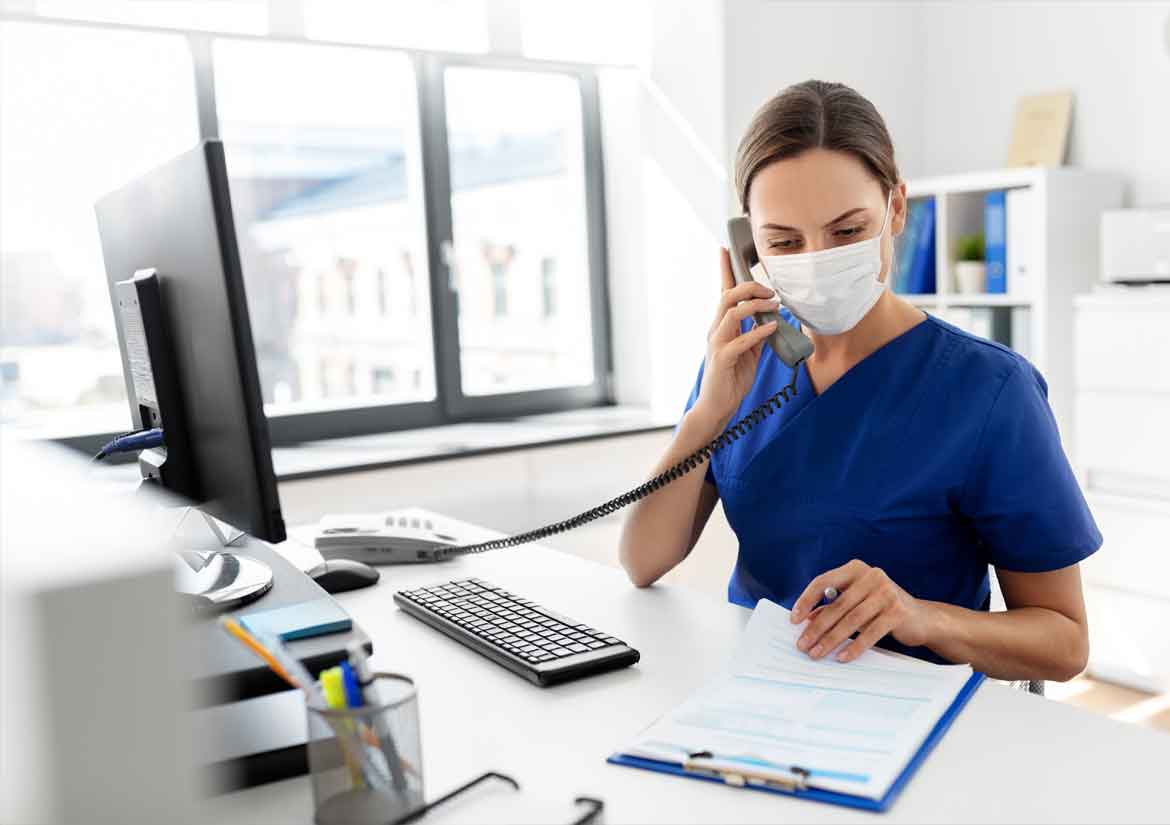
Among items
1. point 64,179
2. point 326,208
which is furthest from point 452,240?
point 64,179

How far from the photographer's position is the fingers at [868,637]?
1.05 meters

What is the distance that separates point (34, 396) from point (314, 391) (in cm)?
70

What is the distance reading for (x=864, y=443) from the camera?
4.39 ft

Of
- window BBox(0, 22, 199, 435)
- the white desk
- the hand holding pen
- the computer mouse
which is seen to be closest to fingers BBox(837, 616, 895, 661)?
the hand holding pen

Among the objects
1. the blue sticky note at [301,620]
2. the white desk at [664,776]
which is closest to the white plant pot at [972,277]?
the white desk at [664,776]

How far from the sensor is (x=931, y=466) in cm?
129

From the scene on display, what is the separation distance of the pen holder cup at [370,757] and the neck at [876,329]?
84 centimetres

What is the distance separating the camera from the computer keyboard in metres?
1.09

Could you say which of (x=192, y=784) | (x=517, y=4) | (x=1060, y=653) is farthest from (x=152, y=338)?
(x=517, y=4)

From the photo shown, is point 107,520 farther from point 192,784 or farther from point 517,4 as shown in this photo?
point 517,4

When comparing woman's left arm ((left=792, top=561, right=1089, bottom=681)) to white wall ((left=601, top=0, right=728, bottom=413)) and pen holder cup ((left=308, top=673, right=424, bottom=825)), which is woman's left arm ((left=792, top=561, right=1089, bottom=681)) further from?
white wall ((left=601, top=0, right=728, bottom=413))

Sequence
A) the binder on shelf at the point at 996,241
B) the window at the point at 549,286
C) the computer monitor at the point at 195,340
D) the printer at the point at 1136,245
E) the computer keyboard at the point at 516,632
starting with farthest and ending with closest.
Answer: the window at the point at 549,286 < the binder on shelf at the point at 996,241 < the printer at the point at 1136,245 < the computer keyboard at the point at 516,632 < the computer monitor at the point at 195,340

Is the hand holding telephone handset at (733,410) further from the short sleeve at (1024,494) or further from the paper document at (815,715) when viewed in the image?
the paper document at (815,715)

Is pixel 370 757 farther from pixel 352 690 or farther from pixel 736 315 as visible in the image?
pixel 736 315
